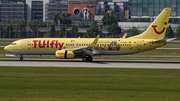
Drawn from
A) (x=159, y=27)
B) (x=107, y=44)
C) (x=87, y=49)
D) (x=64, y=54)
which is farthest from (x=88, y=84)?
(x=159, y=27)

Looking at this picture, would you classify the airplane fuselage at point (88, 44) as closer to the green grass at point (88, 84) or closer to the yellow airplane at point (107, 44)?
the yellow airplane at point (107, 44)

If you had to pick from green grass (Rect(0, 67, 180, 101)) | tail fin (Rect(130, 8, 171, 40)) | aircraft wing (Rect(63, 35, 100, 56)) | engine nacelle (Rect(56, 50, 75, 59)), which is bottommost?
green grass (Rect(0, 67, 180, 101))

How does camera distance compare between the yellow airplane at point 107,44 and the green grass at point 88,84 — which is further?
the yellow airplane at point 107,44

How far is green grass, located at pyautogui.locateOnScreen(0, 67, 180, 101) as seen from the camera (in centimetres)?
3572

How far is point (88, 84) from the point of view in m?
42.0

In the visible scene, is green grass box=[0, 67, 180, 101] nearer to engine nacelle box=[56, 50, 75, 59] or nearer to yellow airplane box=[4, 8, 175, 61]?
engine nacelle box=[56, 50, 75, 59]

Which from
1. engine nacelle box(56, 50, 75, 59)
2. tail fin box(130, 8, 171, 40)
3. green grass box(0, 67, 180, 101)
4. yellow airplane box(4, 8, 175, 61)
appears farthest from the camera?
tail fin box(130, 8, 171, 40)

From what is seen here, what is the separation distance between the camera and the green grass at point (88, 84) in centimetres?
3572

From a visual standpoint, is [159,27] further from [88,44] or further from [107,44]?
[88,44]

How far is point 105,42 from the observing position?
230 feet

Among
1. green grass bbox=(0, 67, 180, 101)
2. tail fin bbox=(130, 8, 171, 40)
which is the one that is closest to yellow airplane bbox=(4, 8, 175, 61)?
tail fin bbox=(130, 8, 171, 40)

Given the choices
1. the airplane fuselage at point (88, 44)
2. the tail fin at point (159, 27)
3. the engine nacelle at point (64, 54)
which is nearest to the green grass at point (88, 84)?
the engine nacelle at point (64, 54)

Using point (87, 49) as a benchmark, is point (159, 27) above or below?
above

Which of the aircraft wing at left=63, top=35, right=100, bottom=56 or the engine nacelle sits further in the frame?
the aircraft wing at left=63, top=35, right=100, bottom=56
